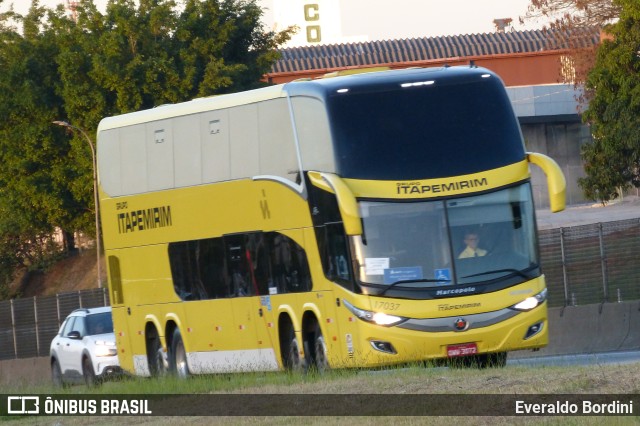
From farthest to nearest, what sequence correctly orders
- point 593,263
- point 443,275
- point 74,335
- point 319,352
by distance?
point 593,263
point 74,335
point 319,352
point 443,275

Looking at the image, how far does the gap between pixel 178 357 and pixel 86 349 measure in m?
4.22

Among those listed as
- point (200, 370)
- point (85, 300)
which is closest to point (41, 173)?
point (85, 300)

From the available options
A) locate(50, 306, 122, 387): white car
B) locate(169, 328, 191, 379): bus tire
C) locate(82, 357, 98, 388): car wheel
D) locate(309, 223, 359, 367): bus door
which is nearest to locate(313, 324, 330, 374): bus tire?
locate(309, 223, 359, 367): bus door

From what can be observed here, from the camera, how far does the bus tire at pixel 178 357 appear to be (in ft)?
83.3

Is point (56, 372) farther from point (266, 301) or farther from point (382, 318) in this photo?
point (382, 318)

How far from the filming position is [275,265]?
22.4 meters

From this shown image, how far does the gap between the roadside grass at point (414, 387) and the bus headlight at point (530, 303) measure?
259 cm

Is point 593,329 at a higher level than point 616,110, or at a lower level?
lower

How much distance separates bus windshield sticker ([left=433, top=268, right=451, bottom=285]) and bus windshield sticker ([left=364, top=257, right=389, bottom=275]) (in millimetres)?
661

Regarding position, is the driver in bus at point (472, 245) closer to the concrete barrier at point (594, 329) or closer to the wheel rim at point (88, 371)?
the concrete barrier at point (594, 329)

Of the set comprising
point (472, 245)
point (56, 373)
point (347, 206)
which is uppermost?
point (347, 206)

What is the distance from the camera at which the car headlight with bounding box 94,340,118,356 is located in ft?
94.9

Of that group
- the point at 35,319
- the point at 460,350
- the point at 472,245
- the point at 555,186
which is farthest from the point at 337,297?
the point at 35,319

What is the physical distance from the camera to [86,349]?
29.3 meters
